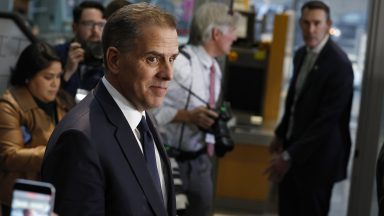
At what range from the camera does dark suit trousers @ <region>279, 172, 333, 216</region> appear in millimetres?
4113

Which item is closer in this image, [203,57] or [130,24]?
[130,24]

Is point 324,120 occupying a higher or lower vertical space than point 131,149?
lower

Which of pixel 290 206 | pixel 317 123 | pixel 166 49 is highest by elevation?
pixel 166 49

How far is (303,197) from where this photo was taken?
4.18 metres

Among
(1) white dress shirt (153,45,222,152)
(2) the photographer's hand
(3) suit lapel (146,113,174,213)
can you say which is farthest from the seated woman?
(3) suit lapel (146,113,174,213)

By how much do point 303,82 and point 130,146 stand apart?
2659 mm

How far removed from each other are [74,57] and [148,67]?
195cm

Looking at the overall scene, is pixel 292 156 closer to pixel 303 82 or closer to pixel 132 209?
pixel 303 82


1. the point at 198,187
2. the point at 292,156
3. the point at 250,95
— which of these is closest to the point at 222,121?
the point at 198,187

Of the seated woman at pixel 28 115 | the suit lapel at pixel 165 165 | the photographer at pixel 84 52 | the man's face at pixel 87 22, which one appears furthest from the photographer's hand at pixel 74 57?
the suit lapel at pixel 165 165

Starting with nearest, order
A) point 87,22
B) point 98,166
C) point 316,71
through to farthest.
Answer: point 98,166 → point 87,22 → point 316,71

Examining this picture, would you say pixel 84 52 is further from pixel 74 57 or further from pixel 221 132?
pixel 221 132

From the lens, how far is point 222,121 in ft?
12.0

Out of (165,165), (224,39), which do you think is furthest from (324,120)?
(165,165)
